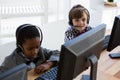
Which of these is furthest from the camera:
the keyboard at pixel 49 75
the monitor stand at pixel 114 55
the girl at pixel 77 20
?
the girl at pixel 77 20

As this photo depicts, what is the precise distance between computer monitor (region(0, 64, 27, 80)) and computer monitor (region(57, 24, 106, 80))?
0.55ft

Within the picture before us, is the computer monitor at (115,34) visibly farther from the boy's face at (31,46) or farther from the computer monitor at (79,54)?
the boy's face at (31,46)

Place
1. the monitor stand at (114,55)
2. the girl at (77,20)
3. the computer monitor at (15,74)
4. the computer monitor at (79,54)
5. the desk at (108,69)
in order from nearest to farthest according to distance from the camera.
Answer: the computer monitor at (15,74), the computer monitor at (79,54), the desk at (108,69), the monitor stand at (114,55), the girl at (77,20)

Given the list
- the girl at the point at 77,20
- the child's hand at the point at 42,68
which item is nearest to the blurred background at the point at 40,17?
the girl at the point at 77,20

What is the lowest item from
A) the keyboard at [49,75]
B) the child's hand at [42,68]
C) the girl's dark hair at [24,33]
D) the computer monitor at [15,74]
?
the child's hand at [42,68]

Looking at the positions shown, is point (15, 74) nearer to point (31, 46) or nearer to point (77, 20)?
point (31, 46)

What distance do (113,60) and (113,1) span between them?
176 cm

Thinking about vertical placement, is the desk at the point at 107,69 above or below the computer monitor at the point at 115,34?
below

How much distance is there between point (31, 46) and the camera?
1590mm

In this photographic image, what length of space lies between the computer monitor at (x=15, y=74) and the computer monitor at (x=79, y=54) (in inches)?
6.6

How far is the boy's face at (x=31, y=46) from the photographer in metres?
1.58

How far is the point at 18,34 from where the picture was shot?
1585 millimetres

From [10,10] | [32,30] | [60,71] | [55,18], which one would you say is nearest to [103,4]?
[55,18]

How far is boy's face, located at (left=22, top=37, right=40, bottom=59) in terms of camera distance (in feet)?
5.18
